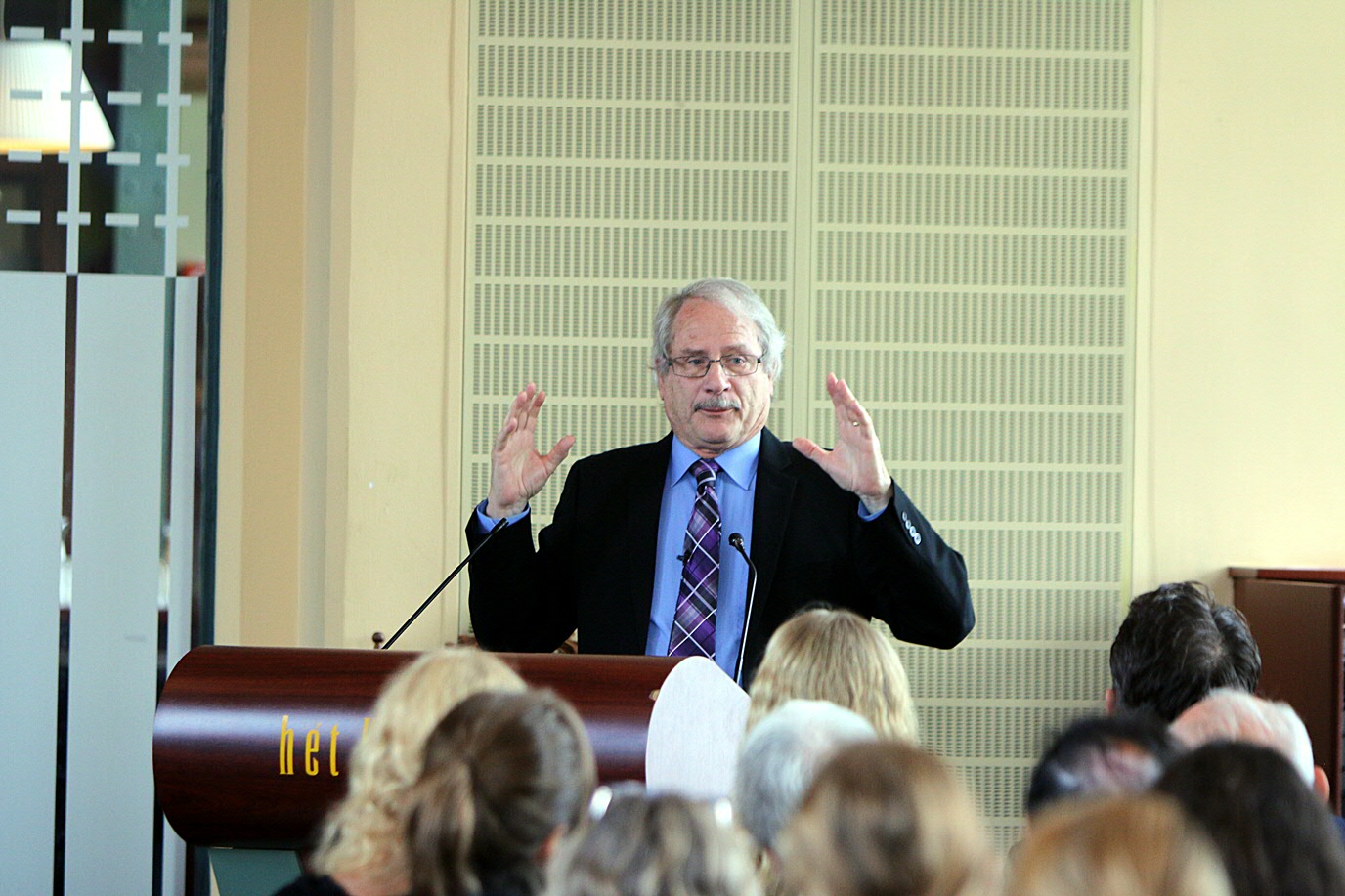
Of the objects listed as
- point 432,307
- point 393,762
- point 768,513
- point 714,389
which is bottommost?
point 393,762

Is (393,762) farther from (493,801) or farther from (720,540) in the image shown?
(720,540)

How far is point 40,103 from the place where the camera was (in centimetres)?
476

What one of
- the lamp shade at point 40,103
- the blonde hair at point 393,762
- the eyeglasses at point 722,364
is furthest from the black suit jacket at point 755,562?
the lamp shade at point 40,103

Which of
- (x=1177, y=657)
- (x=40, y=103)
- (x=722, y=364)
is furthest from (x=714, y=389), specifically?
(x=40, y=103)

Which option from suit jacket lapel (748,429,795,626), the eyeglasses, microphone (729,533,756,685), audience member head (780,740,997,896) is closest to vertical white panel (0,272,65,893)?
the eyeglasses

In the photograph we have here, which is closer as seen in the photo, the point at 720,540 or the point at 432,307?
the point at 720,540

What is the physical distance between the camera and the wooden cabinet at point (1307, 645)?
4336mm

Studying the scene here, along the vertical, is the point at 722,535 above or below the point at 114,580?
above

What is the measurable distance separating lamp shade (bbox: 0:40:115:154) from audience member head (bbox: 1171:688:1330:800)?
13.4 feet

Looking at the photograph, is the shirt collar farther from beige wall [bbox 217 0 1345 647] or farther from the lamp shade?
the lamp shade

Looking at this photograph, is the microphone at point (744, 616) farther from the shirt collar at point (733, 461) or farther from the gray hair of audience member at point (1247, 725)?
the gray hair of audience member at point (1247, 725)

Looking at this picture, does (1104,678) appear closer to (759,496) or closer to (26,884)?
(759,496)

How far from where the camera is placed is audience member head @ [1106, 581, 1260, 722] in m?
2.58

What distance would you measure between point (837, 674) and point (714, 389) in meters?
1.18
